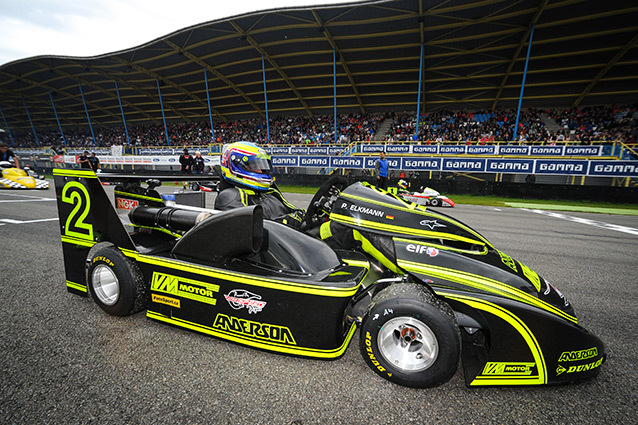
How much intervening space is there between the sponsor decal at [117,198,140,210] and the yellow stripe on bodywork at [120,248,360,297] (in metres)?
0.95

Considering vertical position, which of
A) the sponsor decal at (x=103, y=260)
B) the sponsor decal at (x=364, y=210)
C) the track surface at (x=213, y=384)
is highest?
the sponsor decal at (x=364, y=210)

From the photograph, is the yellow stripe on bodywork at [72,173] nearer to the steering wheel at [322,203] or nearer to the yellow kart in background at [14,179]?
the steering wheel at [322,203]

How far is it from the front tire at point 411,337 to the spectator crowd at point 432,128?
686 inches

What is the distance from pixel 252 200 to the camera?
2.96 metres

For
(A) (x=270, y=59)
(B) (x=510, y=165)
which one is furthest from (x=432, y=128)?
(A) (x=270, y=59)

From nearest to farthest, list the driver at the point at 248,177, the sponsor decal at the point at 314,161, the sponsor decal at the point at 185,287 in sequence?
the sponsor decal at the point at 185,287
the driver at the point at 248,177
the sponsor decal at the point at 314,161

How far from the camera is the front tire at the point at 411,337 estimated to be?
5.12ft

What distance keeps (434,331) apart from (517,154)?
1727 centimetres

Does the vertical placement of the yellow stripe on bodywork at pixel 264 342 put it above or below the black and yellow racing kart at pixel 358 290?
below

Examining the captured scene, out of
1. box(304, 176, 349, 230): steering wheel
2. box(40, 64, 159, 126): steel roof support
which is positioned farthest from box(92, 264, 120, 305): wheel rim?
box(40, 64, 159, 126): steel roof support

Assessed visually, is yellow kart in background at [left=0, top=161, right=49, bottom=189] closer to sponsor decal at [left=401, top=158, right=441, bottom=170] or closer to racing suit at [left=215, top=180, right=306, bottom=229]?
racing suit at [left=215, top=180, right=306, bottom=229]

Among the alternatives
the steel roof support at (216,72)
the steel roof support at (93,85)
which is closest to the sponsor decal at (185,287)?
the steel roof support at (216,72)

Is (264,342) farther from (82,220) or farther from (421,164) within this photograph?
(421,164)

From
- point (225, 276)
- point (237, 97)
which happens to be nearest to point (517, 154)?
point (225, 276)
